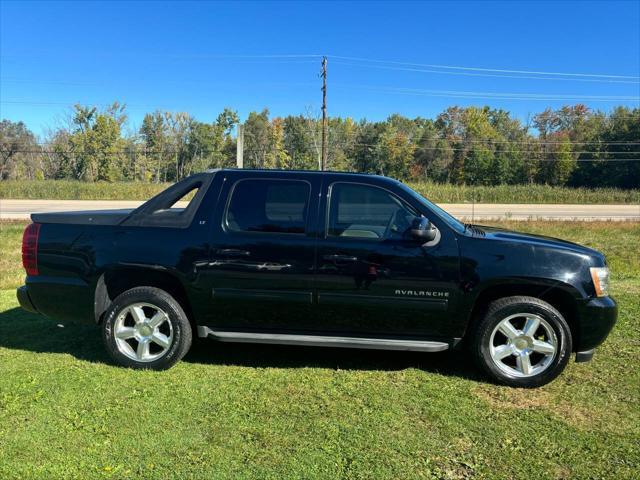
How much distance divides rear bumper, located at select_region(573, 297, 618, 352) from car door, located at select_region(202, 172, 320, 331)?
222cm

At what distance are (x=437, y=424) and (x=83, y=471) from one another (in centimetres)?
223

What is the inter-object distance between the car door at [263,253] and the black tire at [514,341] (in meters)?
1.45

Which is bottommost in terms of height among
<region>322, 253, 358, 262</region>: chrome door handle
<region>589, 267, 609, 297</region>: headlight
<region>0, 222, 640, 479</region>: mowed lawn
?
<region>0, 222, 640, 479</region>: mowed lawn

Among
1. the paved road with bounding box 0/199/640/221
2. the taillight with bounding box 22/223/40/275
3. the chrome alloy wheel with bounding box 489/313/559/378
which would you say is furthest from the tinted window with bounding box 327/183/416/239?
the paved road with bounding box 0/199/640/221

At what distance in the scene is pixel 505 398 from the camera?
377 cm

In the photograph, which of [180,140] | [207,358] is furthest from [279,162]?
[207,358]

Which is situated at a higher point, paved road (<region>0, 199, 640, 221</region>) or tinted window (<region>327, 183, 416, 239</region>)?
tinted window (<region>327, 183, 416, 239</region>)

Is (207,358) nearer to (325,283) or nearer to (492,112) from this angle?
(325,283)

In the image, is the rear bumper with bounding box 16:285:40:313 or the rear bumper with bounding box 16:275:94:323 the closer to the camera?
the rear bumper with bounding box 16:275:94:323

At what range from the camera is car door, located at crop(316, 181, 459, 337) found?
13.0 ft

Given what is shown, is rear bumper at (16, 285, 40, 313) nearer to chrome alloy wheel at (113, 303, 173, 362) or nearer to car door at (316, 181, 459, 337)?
chrome alloy wheel at (113, 303, 173, 362)

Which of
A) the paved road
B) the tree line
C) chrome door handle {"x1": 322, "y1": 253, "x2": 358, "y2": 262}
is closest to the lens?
chrome door handle {"x1": 322, "y1": 253, "x2": 358, "y2": 262}

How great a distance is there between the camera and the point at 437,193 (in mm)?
38281

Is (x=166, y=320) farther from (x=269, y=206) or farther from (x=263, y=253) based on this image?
(x=269, y=206)
